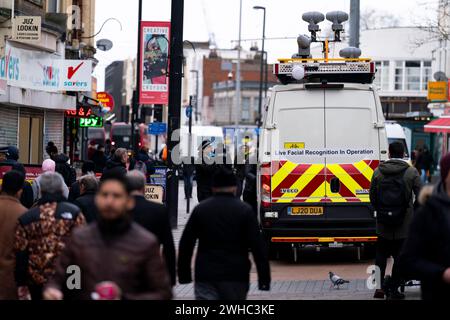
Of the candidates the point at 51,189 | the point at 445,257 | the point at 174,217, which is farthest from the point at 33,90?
the point at 445,257

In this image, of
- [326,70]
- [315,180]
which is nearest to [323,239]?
[315,180]

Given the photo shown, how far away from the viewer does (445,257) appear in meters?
6.81

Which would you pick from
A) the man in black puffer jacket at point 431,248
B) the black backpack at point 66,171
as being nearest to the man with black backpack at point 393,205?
the man in black puffer jacket at point 431,248

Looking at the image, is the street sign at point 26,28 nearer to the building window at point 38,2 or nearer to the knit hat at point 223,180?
the building window at point 38,2

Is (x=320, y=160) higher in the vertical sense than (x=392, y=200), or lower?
higher

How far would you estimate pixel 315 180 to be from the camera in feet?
53.3

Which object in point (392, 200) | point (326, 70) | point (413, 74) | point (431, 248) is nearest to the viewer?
point (431, 248)

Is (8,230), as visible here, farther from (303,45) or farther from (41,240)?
(303,45)

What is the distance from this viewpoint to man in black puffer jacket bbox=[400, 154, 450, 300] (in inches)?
266

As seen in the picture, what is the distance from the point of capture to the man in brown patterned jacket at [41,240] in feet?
27.3

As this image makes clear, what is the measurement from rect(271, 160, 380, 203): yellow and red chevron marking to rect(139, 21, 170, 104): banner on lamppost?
8126 mm

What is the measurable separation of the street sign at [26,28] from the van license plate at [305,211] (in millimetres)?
8826

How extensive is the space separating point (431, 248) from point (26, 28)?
674 inches

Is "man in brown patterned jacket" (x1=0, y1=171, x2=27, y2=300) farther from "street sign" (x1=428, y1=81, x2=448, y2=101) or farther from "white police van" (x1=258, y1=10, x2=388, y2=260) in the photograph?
"street sign" (x1=428, y1=81, x2=448, y2=101)
